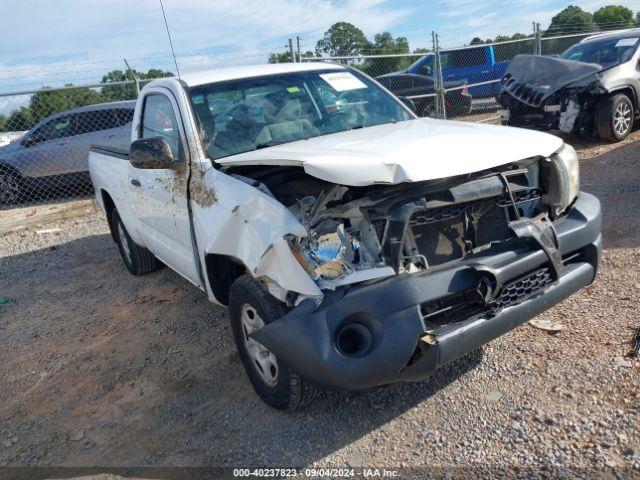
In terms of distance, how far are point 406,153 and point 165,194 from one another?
6.35 feet

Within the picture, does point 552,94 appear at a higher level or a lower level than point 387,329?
higher

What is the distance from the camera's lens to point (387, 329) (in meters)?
2.46

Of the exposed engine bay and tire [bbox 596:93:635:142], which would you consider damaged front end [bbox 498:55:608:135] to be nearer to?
tire [bbox 596:93:635:142]

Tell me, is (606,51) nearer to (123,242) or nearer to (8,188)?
(123,242)

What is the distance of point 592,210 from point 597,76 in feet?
21.4

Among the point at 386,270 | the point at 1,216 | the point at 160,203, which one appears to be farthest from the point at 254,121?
the point at 1,216

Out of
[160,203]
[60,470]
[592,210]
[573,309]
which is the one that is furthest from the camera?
[160,203]

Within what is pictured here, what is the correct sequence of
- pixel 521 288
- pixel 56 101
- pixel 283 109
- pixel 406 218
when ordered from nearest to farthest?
pixel 406 218, pixel 521 288, pixel 283 109, pixel 56 101

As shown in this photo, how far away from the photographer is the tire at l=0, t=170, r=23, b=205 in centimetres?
1044

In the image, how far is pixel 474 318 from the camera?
2.63 m

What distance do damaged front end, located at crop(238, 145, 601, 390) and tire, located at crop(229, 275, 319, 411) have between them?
219 mm

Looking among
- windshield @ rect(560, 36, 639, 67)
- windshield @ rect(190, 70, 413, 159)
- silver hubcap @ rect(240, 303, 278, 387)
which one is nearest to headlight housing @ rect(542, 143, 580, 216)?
windshield @ rect(190, 70, 413, 159)

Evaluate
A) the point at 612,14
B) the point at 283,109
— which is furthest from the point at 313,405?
the point at 612,14

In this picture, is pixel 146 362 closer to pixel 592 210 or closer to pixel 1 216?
pixel 592 210
